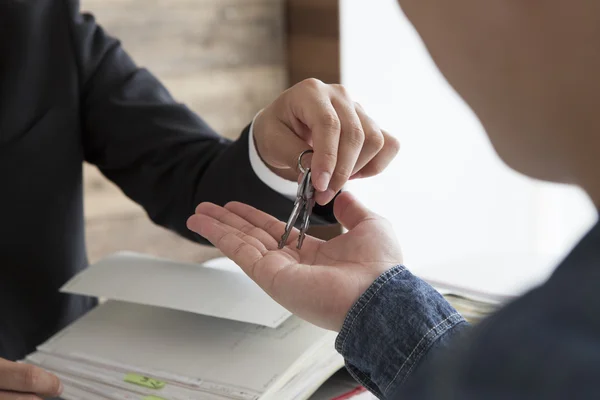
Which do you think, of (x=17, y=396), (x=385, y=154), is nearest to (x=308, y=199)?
(x=385, y=154)

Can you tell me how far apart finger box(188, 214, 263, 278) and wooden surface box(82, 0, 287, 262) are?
5.07ft

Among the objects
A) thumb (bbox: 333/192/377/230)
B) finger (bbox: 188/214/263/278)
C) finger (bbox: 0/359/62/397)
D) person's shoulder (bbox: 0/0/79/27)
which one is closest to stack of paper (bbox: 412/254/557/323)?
thumb (bbox: 333/192/377/230)

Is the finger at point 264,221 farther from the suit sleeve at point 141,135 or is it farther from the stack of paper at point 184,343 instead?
the suit sleeve at point 141,135

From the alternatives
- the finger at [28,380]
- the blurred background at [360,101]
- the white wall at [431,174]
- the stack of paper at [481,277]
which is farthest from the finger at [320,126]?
the white wall at [431,174]

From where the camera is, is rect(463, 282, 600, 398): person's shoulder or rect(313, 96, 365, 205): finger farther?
rect(313, 96, 365, 205): finger

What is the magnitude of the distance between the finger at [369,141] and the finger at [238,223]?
15 centimetres

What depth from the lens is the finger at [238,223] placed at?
0.82 m

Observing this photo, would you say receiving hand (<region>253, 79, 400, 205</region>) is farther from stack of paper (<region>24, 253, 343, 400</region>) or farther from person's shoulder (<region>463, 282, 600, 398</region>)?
person's shoulder (<region>463, 282, 600, 398</region>)

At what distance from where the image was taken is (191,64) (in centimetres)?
246

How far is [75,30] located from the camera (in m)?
1.21

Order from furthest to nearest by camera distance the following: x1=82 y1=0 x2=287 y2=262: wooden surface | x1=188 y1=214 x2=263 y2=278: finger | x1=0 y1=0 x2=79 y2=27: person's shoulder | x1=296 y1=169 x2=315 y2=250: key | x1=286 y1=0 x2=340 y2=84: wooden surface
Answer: x1=286 y1=0 x2=340 y2=84: wooden surface, x1=82 y1=0 x2=287 y2=262: wooden surface, x1=0 y1=0 x2=79 y2=27: person's shoulder, x1=296 y1=169 x2=315 y2=250: key, x1=188 y1=214 x2=263 y2=278: finger

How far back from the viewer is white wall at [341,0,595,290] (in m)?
2.52

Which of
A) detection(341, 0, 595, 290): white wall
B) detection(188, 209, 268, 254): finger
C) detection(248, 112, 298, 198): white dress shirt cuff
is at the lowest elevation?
detection(341, 0, 595, 290): white wall

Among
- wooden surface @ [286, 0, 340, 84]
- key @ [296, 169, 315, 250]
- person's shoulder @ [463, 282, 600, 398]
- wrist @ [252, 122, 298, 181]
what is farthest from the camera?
wooden surface @ [286, 0, 340, 84]
